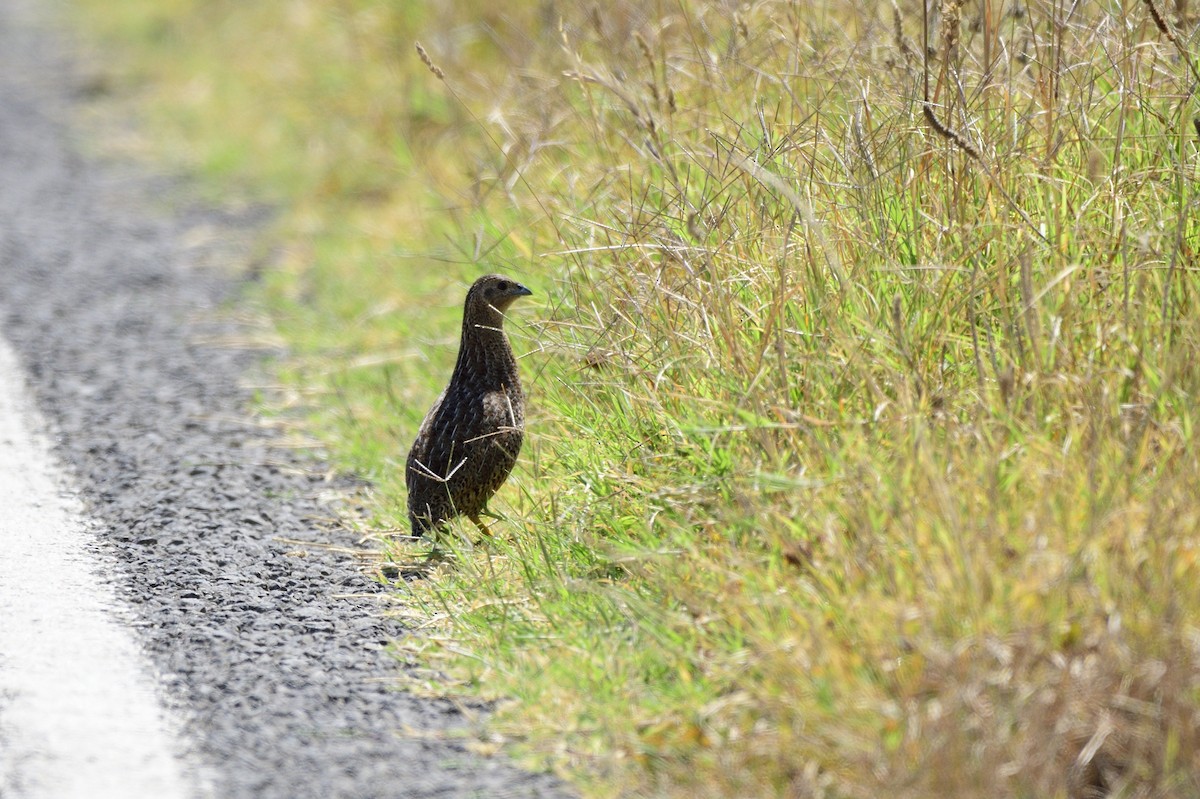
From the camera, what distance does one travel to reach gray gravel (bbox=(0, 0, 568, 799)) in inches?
134

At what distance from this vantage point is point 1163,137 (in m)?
4.27

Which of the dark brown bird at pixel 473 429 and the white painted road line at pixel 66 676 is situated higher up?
the dark brown bird at pixel 473 429

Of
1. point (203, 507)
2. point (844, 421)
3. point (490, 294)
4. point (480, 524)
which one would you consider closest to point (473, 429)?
point (480, 524)

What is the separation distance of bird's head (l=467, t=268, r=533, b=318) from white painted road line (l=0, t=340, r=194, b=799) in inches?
56.2

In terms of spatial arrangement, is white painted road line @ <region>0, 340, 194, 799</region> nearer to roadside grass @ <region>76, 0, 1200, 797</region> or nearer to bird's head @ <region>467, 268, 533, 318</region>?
roadside grass @ <region>76, 0, 1200, 797</region>

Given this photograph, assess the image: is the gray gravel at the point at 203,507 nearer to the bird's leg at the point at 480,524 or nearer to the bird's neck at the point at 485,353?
the bird's leg at the point at 480,524

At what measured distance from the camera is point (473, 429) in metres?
4.53

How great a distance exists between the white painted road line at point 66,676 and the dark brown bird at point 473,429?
1.00m

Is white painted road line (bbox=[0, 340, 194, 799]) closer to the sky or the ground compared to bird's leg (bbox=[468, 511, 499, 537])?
closer to the ground

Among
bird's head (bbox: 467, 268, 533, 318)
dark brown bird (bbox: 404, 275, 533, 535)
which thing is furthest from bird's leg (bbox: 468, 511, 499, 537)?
bird's head (bbox: 467, 268, 533, 318)

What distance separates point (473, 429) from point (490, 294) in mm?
541

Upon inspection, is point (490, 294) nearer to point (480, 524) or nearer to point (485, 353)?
point (485, 353)

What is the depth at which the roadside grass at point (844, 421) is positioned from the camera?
10.1ft

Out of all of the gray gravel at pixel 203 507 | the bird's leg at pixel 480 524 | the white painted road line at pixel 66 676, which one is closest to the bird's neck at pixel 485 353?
the bird's leg at pixel 480 524
